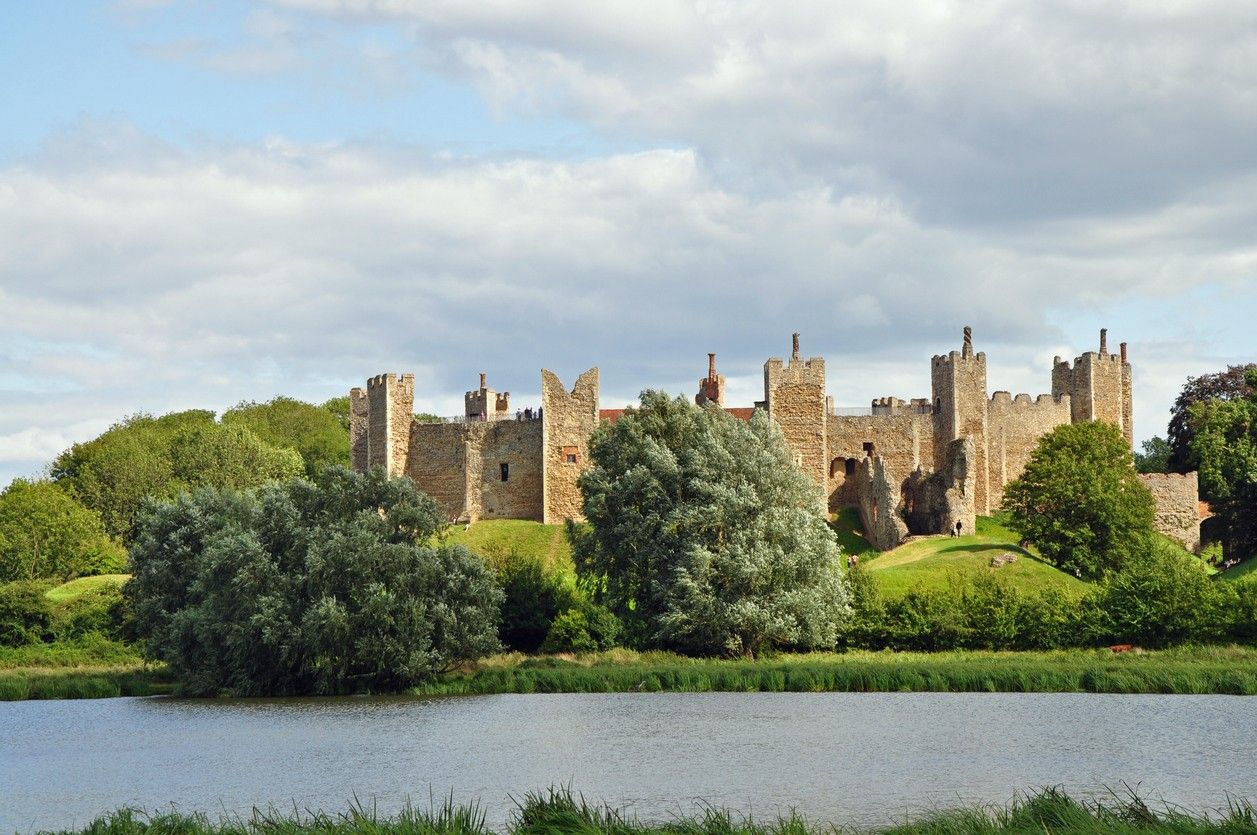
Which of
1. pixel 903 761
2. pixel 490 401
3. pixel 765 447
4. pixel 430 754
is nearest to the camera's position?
pixel 903 761

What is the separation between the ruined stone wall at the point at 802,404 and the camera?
5891 centimetres

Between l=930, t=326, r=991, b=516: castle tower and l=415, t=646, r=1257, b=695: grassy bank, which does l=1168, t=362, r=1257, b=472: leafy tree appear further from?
l=415, t=646, r=1257, b=695: grassy bank

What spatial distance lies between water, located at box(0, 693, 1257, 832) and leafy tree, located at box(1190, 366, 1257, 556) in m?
30.6

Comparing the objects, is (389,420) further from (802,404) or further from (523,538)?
(802,404)

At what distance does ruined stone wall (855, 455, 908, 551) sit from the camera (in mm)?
54375

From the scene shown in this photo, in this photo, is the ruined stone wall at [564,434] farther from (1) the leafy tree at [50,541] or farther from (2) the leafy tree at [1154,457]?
(2) the leafy tree at [1154,457]

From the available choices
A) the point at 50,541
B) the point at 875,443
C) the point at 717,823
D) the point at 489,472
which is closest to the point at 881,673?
the point at 717,823

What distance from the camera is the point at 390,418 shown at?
2261 inches

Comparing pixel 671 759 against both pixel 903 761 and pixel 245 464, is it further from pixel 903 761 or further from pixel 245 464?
pixel 245 464

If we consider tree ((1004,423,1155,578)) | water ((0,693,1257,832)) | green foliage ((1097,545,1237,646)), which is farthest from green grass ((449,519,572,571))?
water ((0,693,1257,832))

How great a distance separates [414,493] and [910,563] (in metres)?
18.8

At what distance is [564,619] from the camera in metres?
38.0

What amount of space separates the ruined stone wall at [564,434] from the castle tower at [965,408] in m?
13.7

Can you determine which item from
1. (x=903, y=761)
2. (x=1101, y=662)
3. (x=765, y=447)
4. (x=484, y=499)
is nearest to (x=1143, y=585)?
(x=1101, y=662)
